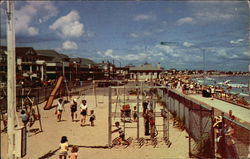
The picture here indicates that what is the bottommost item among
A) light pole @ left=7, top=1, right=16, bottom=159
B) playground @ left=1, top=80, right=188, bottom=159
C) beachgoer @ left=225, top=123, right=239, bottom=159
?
playground @ left=1, top=80, right=188, bottom=159

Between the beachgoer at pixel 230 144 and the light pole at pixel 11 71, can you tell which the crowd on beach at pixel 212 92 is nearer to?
the beachgoer at pixel 230 144

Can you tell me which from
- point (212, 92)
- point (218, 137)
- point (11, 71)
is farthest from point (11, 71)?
point (212, 92)

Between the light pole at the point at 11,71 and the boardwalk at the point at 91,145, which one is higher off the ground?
the light pole at the point at 11,71

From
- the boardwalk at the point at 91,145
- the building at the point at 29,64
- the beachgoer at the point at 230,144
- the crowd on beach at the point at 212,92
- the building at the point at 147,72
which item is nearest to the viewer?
the beachgoer at the point at 230,144

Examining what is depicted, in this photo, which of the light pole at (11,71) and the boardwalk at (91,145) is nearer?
the light pole at (11,71)

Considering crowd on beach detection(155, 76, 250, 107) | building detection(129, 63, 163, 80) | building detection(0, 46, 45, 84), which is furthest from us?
building detection(129, 63, 163, 80)

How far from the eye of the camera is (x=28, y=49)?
60.6m

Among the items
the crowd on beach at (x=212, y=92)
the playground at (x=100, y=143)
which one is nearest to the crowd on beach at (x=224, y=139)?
the playground at (x=100, y=143)

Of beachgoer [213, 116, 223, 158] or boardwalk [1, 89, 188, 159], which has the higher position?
beachgoer [213, 116, 223, 158]

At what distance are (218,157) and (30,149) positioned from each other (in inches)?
279

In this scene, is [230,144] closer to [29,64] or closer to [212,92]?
[212,92]

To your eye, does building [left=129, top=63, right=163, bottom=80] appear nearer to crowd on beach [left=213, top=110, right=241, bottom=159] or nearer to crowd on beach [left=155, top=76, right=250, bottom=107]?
crowd on beach [left=155, top=76, right=250, bottom=107]

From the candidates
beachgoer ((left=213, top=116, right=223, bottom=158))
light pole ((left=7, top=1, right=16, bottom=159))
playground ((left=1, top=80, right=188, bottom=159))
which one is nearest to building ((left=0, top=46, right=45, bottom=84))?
playground ((left=1, top=80, right=188, bottom=159))

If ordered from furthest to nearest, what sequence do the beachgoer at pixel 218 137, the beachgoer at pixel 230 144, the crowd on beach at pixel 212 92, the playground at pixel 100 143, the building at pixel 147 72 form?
the building at pixel 147 72 < the crowd on beach at pixel 212 92 < the playground at pixel 100 143 < the beachgoer at pixel 218 137 < the beachgoer at pixel 230 144
